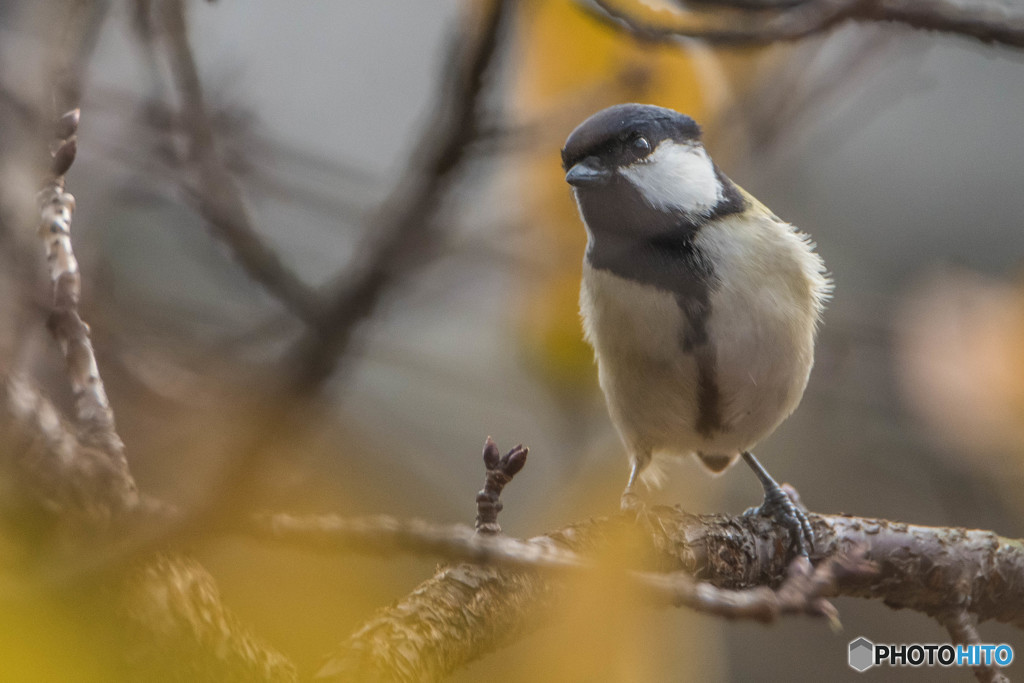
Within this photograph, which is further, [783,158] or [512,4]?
[783,158]

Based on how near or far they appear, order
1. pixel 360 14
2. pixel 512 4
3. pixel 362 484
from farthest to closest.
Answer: pixel 360 14 → pixel 362 484 → pixel 512 4

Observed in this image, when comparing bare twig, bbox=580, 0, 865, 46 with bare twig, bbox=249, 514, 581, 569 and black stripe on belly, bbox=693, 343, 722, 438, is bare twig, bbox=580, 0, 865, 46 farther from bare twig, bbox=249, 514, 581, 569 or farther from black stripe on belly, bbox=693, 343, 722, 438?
bare twig, bbox=249, 514, 581, 569

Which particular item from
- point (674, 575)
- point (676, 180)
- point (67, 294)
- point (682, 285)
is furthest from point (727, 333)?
point (67, 294)

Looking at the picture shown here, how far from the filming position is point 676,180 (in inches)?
59.8

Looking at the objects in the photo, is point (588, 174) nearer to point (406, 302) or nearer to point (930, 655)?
point (406, 302)

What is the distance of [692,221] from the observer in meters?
1.48

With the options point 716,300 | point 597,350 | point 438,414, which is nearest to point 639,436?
point 597,350

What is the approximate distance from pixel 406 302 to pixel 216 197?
1.51 feet

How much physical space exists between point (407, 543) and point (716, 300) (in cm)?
106

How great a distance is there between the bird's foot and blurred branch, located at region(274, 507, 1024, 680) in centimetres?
2

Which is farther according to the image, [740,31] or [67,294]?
[740,31]

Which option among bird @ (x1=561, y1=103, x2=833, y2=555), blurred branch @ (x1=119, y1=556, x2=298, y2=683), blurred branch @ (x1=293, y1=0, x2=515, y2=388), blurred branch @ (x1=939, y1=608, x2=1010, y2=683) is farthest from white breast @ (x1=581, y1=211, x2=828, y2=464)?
blurred branch @ (x1=119, y1=556, x2=298, y2=683)

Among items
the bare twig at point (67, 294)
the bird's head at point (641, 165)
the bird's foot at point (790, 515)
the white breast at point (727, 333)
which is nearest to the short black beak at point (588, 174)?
the bird's head at point (641, 165)

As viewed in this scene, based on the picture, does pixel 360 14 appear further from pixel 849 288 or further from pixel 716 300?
pixel 716 300
